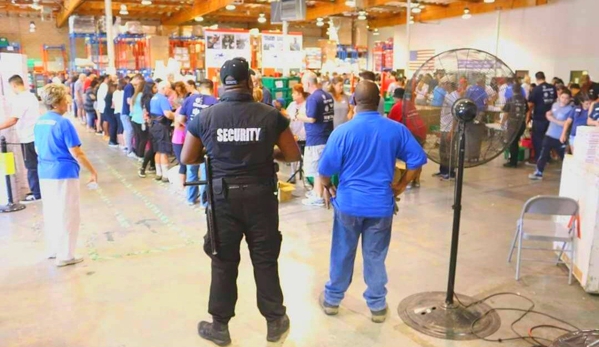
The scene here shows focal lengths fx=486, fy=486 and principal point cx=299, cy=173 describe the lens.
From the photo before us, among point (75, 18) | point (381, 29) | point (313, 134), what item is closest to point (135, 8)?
point (75, 18)

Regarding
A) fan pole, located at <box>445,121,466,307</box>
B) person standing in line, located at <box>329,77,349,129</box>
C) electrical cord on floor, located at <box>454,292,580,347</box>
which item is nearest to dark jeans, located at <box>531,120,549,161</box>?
person standing in line, located at <box>329,77,349,129</box>

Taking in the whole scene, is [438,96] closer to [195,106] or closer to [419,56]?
[195,106]

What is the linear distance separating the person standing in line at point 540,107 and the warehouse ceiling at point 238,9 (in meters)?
6.47

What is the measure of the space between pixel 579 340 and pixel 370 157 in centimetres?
147

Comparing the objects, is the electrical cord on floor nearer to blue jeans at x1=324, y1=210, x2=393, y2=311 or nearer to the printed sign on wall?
blue jeans at x1=324, y1=210, x2=393, y2=311

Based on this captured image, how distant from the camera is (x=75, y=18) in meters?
13.7

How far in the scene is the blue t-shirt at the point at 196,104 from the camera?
5238 millimetres

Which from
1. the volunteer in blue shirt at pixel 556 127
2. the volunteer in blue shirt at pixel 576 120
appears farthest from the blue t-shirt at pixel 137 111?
the volunteer in blue shirt at pixel 576 120

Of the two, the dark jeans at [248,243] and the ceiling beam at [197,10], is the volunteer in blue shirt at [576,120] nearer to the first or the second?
the dark jeans at [248,243]

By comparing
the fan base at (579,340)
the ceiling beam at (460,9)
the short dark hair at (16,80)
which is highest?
the ceiling beam at (460,9)

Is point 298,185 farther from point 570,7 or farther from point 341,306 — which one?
point 570,7

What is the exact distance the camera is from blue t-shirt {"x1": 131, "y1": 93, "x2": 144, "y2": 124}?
24.5 feet

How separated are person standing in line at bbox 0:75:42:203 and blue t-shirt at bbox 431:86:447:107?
453 cm

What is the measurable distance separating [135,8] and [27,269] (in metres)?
17.1
